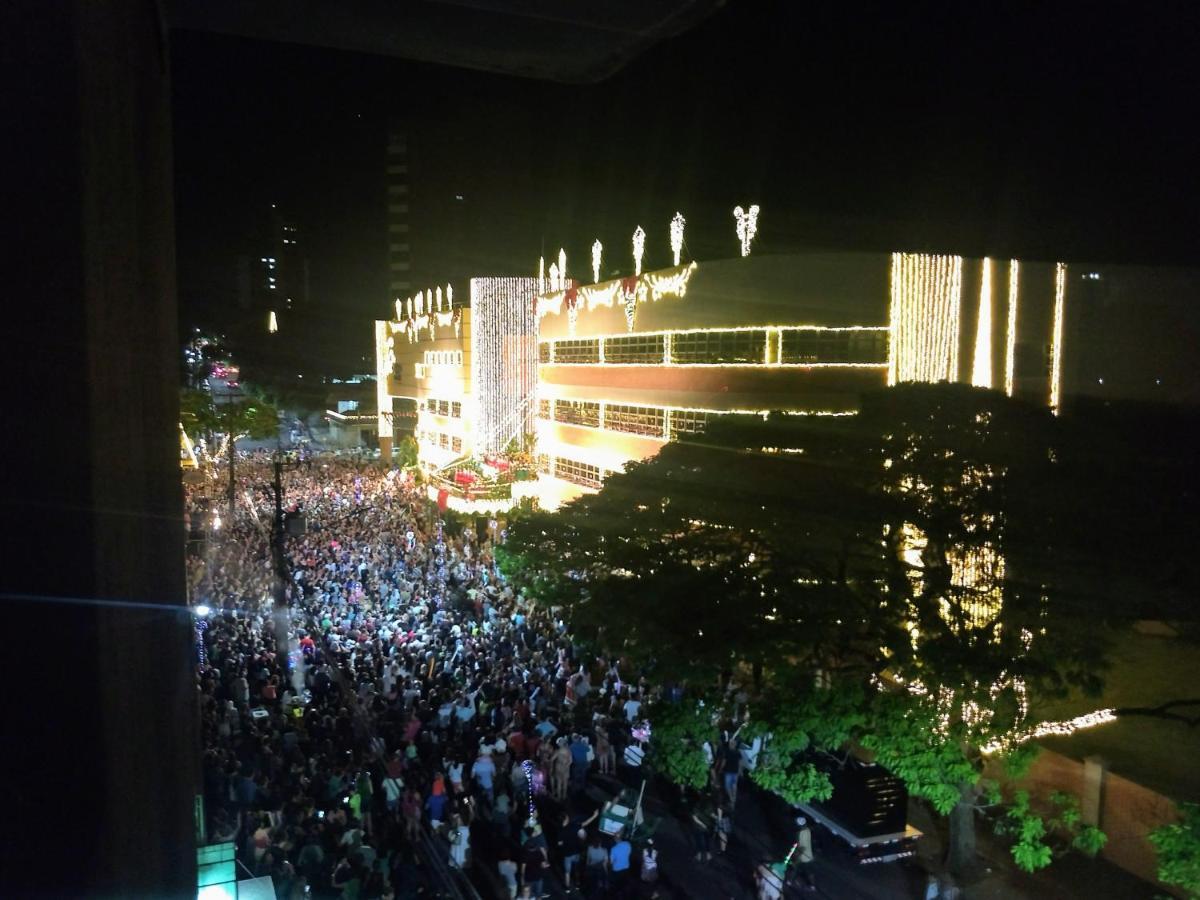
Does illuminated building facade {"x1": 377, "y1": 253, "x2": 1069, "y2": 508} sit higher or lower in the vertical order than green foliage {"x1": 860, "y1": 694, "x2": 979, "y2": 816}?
higher

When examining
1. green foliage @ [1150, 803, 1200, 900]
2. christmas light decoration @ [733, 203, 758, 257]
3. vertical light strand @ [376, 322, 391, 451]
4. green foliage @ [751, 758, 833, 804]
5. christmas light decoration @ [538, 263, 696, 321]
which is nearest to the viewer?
green foliage @ [1150, 803, 1200, 900]

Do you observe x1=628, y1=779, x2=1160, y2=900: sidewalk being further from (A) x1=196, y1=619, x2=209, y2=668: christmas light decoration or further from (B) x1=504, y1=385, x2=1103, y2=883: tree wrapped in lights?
(A) x1=196, y1=619, x2=209, y2=668: christmas light decoration

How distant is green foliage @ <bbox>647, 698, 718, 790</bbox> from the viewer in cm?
931

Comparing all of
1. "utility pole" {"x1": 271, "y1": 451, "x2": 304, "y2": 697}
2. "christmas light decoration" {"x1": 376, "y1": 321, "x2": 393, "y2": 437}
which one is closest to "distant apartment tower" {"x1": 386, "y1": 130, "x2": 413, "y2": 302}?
"christmas light decoration" {"x1": 376, "y1": 321, "x2": 393, "y2": 437}

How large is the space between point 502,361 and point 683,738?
3000 centimetres

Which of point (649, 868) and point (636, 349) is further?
point (636, 349)

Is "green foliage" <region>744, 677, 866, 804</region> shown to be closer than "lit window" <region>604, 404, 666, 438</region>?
Yes

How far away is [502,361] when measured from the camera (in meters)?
38.2

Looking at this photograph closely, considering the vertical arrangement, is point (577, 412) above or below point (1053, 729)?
above

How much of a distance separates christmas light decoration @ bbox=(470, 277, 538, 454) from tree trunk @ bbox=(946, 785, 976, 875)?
2950cm

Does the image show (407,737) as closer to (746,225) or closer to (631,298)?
(746,225)

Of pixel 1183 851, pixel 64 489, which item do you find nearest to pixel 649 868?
pixel 1183 851

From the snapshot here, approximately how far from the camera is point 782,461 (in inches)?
424

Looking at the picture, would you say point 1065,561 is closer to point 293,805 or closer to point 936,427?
point 936,427
